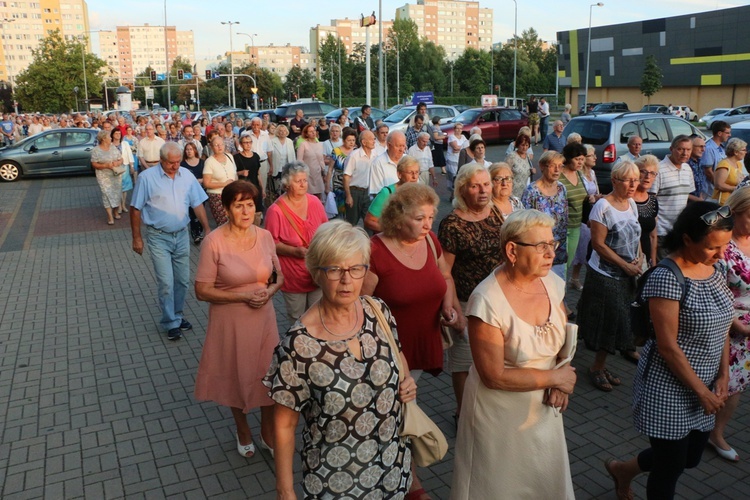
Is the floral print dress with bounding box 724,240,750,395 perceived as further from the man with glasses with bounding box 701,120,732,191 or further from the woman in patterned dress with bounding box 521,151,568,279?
the man with glasses with bounding box 701,120,732,191

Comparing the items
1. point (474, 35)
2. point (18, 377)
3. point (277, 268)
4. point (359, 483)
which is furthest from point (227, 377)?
point (474, 35)

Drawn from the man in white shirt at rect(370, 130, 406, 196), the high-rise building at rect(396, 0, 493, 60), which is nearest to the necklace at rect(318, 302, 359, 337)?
the man in white shirt at rect(370, 130, 406, 196)

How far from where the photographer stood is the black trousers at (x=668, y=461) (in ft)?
11.2

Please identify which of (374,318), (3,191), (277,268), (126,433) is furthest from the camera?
(3,191)

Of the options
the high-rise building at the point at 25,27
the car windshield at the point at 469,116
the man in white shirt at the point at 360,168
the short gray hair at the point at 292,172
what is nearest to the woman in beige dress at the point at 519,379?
the short gray hair at the point at 292,172

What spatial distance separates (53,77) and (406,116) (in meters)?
39.8

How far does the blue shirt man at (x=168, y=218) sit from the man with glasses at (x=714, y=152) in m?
6.78

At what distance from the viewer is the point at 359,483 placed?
8.85 feet

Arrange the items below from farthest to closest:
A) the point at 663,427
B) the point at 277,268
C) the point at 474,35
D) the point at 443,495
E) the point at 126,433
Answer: the point at 474,35, the point at 126,433, the point at 277,268, the point at 443,495, the point at 663,427

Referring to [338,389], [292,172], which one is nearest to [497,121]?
[292,172]

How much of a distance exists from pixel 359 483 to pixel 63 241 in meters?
11.2

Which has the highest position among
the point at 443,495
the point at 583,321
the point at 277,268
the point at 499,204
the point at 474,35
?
the point at 474,35

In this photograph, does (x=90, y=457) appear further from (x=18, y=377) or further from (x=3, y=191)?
(x=3, y=191)

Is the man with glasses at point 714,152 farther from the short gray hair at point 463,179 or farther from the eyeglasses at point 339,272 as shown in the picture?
the eyeglasses at point 339,272
